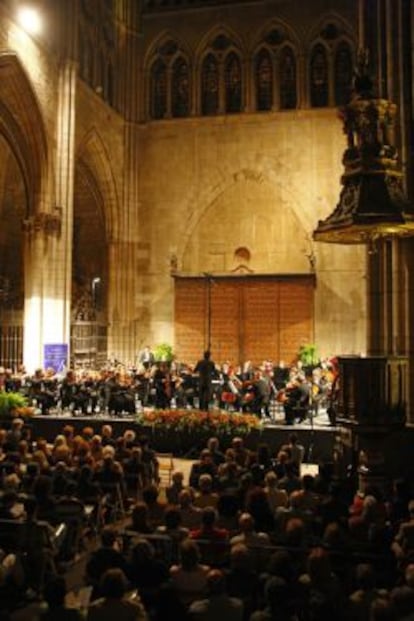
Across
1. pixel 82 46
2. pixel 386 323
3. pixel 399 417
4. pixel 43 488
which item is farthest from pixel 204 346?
pixel 43 488

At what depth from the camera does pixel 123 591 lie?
4.36 metres

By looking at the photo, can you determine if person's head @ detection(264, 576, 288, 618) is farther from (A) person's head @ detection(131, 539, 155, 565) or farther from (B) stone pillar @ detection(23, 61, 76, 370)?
(B) stone pillar @ detection(23, 61, 76, 370)

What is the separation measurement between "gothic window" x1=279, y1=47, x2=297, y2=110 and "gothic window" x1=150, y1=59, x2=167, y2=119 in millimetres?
4279

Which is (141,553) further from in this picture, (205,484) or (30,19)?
(30,19)

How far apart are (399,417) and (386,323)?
267 centimetres

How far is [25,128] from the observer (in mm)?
19188

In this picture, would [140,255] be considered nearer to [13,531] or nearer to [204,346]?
[204,346]

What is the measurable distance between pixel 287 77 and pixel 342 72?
1933mm

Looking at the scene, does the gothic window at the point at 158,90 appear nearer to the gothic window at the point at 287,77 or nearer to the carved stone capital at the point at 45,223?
the gothic window at the point at 287,77

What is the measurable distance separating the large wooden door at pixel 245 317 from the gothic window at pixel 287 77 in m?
6.42

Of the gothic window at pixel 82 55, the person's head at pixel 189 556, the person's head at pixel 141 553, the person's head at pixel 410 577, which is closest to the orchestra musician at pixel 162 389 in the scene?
the gothic window at pixel 82 55

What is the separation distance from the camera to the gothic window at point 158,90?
25.8 meters

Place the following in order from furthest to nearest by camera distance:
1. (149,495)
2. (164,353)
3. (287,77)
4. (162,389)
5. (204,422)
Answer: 1. (287,77)
2. (164,353)
3. (162,389)
4. (204,422)
5. (149,495)

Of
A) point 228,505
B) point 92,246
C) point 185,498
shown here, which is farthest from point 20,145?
point 228,505
